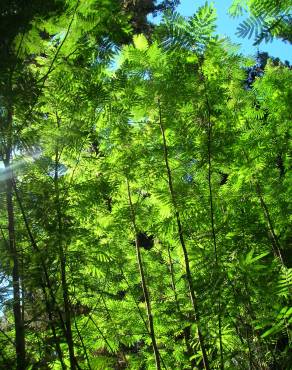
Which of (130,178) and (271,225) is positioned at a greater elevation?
(130,178)

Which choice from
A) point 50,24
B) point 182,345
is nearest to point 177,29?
point 50,24

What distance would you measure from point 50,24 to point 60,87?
646 millimetres

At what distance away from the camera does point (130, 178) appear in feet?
13.6

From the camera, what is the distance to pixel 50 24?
268 centimetres

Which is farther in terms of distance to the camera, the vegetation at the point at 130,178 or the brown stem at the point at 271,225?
the brown stem at the point at 271,225

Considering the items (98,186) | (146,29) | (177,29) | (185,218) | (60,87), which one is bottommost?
(185,218)

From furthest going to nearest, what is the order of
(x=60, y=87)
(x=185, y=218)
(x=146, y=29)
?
(x=146, y=29) → (x=185, y=218) → (x=60, y=87)

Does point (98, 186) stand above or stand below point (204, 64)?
below

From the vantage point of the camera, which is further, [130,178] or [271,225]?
[271,225]

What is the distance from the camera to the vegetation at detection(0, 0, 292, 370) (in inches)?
97.4

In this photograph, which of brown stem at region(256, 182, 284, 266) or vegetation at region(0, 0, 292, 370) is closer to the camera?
vegetation at region(0, 0, 292, 370)

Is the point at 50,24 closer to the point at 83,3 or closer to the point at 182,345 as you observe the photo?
the point at 83,3

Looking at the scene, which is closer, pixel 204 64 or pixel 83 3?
pixel 83 3

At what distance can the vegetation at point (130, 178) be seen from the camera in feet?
8.12
